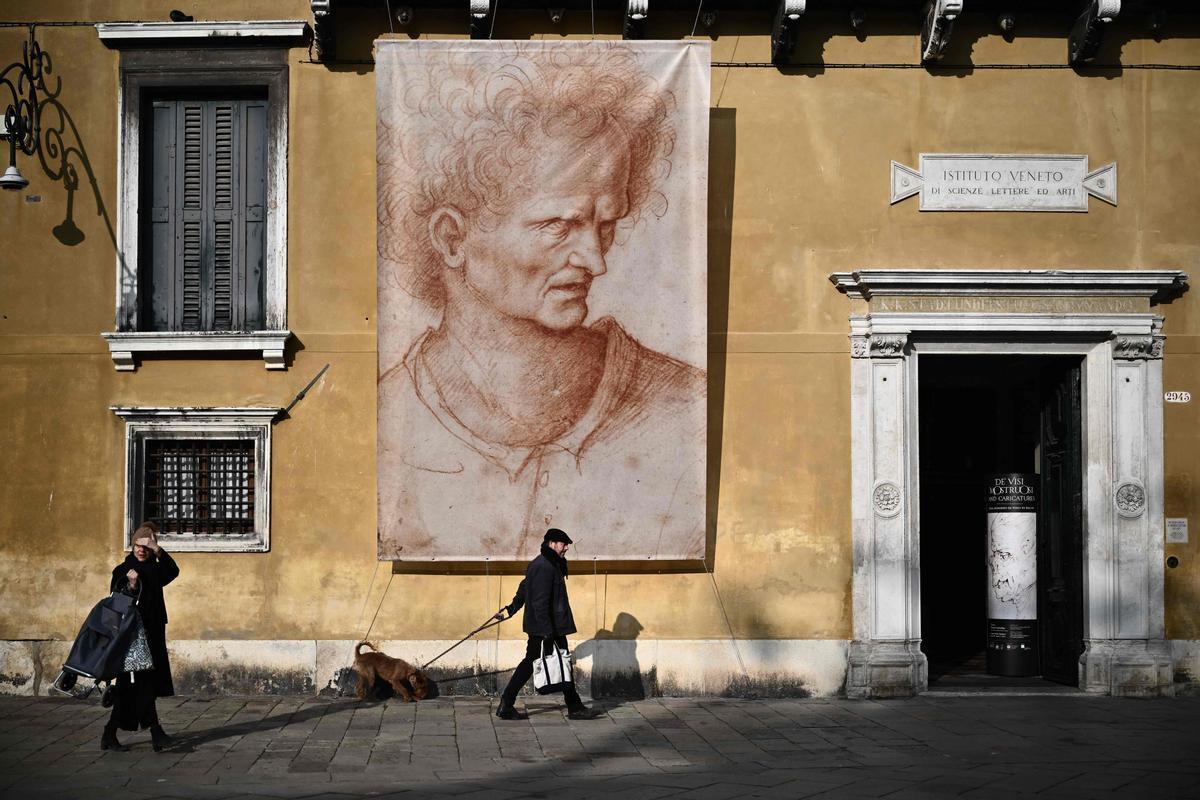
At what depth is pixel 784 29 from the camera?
504 inches

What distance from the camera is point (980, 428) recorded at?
17641mm

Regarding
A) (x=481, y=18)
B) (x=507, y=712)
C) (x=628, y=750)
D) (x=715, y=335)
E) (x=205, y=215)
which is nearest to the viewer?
(x=628, y=750)

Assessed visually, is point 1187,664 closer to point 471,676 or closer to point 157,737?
point 471,676

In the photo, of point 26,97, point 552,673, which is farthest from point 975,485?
point 26,97

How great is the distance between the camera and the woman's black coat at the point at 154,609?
33.6 feet

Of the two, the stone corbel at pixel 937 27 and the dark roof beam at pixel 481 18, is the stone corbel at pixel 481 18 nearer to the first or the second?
the dark roof beam at pixel 481 18

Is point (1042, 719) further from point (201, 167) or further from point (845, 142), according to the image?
point (201, 167)

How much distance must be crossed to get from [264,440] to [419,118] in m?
3.40

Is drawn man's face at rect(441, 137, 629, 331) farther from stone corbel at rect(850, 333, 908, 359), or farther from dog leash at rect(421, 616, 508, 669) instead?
dog leash at rect(421, 616, 508, 669)

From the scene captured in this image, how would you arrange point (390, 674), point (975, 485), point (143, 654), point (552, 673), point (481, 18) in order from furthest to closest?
1. point (975, 485)
2. point (481, 18)
3. point (390, 674)
4. point (552, 673)
5. point (143, 654)

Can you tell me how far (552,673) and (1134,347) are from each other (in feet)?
21.0

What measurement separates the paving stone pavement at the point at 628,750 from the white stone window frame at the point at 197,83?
3.61 m

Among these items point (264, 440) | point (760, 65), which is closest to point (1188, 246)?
point (760, 65)

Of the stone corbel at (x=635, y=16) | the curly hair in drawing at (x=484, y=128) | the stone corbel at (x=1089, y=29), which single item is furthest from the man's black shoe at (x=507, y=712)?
the stone corbel at (x=1089, y=29)
